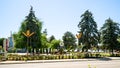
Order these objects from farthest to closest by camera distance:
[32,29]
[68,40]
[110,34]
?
[68,40] → [110,34] → [32,29]

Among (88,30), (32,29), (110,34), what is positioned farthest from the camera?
(110,34)

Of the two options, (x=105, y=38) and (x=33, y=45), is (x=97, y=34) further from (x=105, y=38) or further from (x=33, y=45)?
(x=33, y=45)

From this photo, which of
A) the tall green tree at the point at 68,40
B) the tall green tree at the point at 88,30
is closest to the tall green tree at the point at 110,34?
the tall green tree at the point at 88,30

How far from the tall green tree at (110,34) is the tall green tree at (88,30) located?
173 inches

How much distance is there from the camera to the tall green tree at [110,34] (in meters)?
60.9

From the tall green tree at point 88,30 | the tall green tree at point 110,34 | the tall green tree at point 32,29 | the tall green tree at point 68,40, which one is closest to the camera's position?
the tall green tree at point 32,29

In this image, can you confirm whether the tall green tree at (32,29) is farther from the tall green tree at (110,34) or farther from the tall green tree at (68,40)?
the tall green tree at (68,40)

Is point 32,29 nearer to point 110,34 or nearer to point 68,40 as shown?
point 110,34

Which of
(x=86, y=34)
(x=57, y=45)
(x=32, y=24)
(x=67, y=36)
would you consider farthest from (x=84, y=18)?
(x=67, y=36)

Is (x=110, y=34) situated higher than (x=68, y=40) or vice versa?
(x=68, y=40)

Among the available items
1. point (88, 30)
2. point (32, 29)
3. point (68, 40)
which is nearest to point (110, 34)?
point (88, 30)

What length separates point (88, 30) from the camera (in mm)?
56406

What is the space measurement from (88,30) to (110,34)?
7.78 metres

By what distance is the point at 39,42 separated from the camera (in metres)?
55.8
